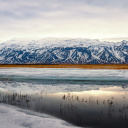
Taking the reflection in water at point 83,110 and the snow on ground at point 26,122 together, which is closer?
the snow on ground at point 26,122

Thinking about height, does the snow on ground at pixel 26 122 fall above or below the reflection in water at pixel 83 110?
above

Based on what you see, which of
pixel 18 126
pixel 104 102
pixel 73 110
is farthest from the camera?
pixel 104 102

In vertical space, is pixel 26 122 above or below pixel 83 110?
above

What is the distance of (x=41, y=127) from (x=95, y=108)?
5.75 metres

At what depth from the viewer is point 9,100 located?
680 inches

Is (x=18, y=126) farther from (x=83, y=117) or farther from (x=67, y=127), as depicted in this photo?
(x=83, y=117)

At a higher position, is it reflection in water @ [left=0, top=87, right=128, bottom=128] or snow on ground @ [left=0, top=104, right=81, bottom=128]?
snow on ground @ [left=0, top=104, right=81, bottom=128]

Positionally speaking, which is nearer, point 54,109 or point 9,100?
point 54,109

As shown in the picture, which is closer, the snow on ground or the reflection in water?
the snow on ground

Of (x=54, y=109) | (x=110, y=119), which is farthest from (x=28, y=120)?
(x=110, y=119)

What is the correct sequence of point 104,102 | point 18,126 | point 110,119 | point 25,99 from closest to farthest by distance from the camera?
point 18,126 → point 110,119 → point 104,102 → point 25,99

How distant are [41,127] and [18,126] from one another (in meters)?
1.14

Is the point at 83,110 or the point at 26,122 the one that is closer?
the point at 26,122

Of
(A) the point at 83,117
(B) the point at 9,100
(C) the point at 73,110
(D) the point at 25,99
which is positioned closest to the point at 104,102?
(C) the point at 73,110
